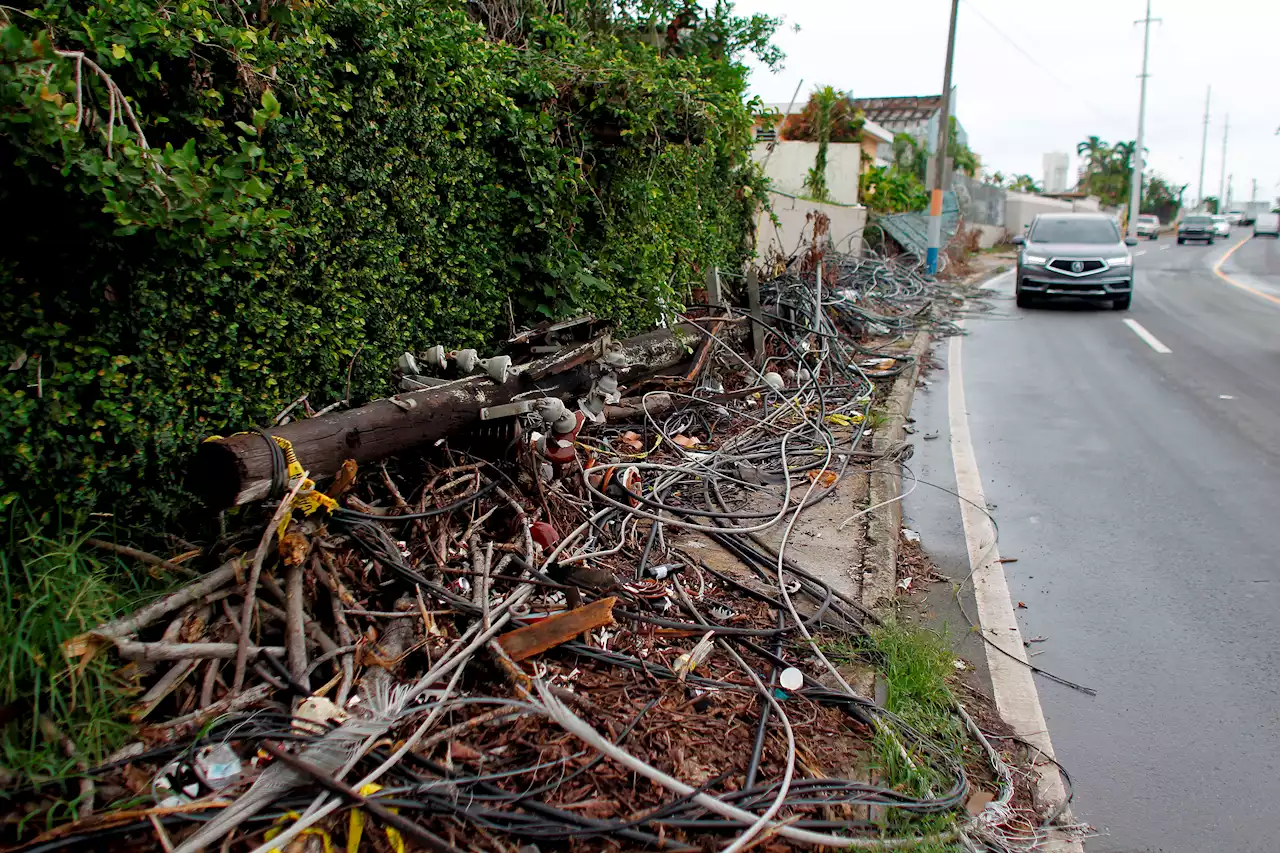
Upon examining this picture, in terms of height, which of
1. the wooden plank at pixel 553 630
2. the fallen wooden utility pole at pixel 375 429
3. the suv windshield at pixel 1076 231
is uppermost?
the suv windshield at pixel 1076 231

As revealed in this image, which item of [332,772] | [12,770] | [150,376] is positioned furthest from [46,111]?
[332,772]

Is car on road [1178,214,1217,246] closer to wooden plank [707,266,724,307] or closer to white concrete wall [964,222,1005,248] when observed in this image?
white concrete wall [964,222,1005,248]

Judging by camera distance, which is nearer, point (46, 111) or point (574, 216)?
point (46, 111)

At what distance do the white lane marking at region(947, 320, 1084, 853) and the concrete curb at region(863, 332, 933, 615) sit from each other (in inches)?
18.5

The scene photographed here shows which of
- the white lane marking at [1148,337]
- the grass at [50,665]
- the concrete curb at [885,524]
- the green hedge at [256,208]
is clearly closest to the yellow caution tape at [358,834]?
the grass at [50,665]

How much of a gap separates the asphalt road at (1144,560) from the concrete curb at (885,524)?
0.73ft

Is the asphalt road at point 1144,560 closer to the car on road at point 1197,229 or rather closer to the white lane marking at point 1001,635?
the white lane marking at point 1001,635

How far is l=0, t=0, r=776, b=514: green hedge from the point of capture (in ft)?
10.7

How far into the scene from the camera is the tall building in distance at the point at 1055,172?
248 feet

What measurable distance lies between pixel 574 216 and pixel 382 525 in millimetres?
3363

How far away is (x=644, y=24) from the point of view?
11.5 m

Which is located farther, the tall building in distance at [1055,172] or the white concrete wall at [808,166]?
the tall building in distance at [1055,172]

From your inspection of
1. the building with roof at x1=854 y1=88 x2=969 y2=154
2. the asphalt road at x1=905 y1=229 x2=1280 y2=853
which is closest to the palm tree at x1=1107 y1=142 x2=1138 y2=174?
the building with roof at x1=854 y1=88 x2=969 y2=154

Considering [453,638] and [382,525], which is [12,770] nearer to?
[453,638]
